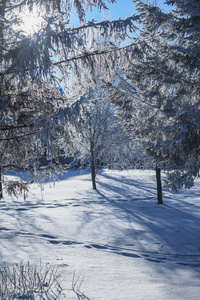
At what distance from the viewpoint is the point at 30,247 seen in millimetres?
6125

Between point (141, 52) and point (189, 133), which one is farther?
point (189, 133)

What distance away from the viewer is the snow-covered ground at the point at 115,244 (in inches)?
148

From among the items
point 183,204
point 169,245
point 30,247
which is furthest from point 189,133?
point 183,204

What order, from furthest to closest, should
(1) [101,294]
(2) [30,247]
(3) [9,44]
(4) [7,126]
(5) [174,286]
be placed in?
1. (2) [30,247]
2. (4) [7,126]
3. (3) [9,44]
4. (5) [174,286]
5. (1) [101,294]

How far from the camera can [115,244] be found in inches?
255

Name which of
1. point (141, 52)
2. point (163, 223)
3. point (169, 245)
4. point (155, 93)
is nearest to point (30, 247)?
point (169, 245)

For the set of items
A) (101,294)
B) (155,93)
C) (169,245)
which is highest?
(155,93)

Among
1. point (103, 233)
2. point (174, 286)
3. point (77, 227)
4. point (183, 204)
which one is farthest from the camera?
point (183, 204)

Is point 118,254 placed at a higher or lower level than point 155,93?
lower

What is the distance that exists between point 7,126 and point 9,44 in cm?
156

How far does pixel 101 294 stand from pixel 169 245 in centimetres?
360

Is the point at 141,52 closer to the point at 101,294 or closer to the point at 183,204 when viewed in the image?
the point at 101,294

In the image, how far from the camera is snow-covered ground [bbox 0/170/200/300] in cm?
375

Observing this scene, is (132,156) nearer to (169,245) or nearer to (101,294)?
(169,245)
